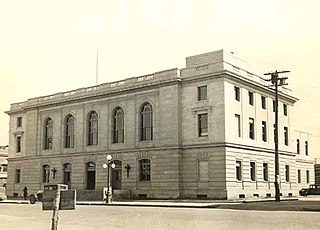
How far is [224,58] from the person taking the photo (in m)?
52.2

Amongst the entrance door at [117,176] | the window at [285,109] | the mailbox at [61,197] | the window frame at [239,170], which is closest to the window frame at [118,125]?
the entrance door at [117,176]

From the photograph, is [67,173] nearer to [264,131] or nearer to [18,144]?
[18,144]

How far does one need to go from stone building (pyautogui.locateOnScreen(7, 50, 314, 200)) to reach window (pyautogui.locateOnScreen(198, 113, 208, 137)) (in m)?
0.10

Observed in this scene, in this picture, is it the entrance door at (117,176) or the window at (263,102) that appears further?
the window at (263,102)

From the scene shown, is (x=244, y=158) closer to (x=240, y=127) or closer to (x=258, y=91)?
(x=240, y=127)

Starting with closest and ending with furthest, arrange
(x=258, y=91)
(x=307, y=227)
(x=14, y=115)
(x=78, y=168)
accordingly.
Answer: (x=307, y=227)
(x=258, y=91)
(x=78, y=168)
(x=14, y=115)

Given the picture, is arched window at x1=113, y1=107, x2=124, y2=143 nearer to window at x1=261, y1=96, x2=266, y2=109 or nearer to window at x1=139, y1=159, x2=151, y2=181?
window at x1=139, y1=159, x2=151, y2=181

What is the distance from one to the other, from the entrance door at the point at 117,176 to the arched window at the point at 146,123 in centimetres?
Result: 443

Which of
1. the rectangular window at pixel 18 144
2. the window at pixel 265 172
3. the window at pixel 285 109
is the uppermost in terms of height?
the window at pixel 285 109

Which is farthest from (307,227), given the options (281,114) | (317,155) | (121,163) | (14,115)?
(317,155)

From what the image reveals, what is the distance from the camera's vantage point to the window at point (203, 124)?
163ft

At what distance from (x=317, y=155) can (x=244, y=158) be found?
42601 millimetres

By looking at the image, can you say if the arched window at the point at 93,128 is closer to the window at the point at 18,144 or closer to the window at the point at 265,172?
the window at the point at 18,144

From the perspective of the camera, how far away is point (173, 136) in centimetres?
5097
